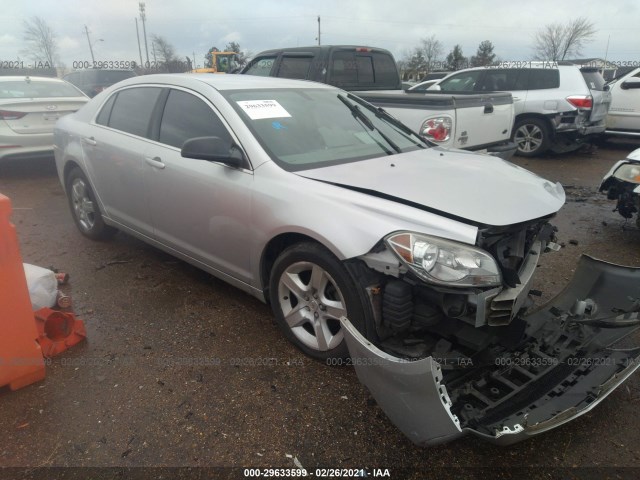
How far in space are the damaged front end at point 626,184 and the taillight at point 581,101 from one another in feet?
14.8

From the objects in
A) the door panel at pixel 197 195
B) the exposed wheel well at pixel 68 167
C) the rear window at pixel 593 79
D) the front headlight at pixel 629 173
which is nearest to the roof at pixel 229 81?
the door panel at pixel 197 195

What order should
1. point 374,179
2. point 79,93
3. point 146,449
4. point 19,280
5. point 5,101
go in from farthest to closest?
point 79,93
point 5,101
point 374,179
point 19,280
point 146,449

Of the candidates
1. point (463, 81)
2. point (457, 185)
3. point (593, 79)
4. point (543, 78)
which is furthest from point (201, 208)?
point (593, 79)

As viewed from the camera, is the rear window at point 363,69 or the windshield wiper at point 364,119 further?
the rear window at point 363,69

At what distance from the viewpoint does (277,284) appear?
292cm

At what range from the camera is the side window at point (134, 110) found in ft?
12.7

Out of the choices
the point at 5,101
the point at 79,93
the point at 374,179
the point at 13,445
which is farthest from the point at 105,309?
the point at 79,93

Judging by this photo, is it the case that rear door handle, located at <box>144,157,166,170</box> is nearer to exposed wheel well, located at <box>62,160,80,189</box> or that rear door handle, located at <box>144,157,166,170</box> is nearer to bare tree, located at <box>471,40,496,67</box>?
exposed wheel well, located at <box>62,160,80,189</box>

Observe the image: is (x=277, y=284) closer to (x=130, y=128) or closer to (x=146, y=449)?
(x=146, y=449)

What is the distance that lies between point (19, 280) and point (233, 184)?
131 cm

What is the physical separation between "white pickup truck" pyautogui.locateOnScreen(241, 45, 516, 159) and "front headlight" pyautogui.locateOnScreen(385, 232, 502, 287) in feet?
10.6

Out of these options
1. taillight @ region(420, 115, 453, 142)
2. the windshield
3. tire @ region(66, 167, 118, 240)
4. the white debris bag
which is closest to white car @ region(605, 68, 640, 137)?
taillight @ region(420, 115, 453, 142)

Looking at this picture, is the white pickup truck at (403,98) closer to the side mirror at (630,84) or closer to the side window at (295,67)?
the side window at (295,67)

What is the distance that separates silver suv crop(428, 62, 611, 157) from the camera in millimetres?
8695
